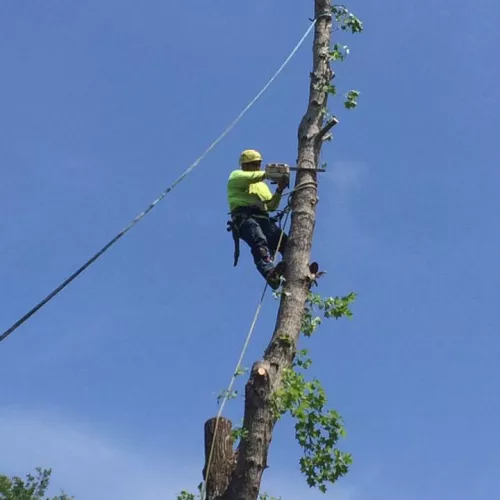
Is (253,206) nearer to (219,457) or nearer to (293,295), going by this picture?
(293,295)

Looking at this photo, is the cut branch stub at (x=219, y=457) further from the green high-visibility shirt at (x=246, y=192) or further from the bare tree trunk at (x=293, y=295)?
the green high-visibility shirt at (x=246, y=192)

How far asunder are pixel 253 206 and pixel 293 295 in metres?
1.59

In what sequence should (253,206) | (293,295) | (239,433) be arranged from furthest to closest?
(253,206), (293,295), (239,433)

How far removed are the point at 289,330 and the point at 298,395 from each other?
474mm

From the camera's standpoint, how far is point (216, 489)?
477 cm

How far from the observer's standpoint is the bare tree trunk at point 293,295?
4762 mm

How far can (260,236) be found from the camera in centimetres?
679

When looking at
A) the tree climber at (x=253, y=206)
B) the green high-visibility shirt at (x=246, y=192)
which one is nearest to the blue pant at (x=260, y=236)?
the tree climber at (x=253, y=206)

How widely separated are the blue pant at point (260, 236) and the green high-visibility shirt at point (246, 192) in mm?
123

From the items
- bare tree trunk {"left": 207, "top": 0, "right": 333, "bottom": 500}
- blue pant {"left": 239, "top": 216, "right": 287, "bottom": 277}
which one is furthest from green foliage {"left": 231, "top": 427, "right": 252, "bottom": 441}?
blue pant {"left": 239, "top": 216, "right": 287, "bottom": 277}

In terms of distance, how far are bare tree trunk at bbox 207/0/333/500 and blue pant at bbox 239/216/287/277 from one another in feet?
2.21

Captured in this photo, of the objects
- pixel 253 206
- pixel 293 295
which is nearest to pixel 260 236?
pixel 253 206

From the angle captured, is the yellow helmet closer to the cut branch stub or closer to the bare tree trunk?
the bare tree trunk

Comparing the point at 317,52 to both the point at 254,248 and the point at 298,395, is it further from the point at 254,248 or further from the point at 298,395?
the point at 298,395
